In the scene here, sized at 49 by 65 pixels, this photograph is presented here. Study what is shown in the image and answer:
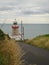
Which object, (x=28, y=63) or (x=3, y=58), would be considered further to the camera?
(x=28, y=63)

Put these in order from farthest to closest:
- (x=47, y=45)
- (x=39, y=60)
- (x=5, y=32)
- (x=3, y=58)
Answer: (x=47, y=45) → (x=39, y=60) → (x=5, y=32) → (x=3, y=58)

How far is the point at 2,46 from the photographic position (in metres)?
13.1

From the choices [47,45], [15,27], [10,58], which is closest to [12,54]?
[10,58]

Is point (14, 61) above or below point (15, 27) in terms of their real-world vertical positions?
above

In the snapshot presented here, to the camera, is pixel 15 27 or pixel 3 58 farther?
pixel 15 27

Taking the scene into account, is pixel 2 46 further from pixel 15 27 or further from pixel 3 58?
pixel 15 27

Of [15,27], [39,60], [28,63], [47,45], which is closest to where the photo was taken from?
[28,63]

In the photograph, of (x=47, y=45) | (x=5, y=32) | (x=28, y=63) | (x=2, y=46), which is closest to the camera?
(x=2, y=46)

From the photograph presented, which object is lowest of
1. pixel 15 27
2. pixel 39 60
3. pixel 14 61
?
pixel 15 27

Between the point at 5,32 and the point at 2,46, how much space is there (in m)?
2.89

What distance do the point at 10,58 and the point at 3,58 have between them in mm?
626

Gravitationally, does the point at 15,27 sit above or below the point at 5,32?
below

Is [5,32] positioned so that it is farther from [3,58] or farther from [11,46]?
[3,58]

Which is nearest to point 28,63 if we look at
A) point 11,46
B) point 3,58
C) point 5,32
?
point 5,32
